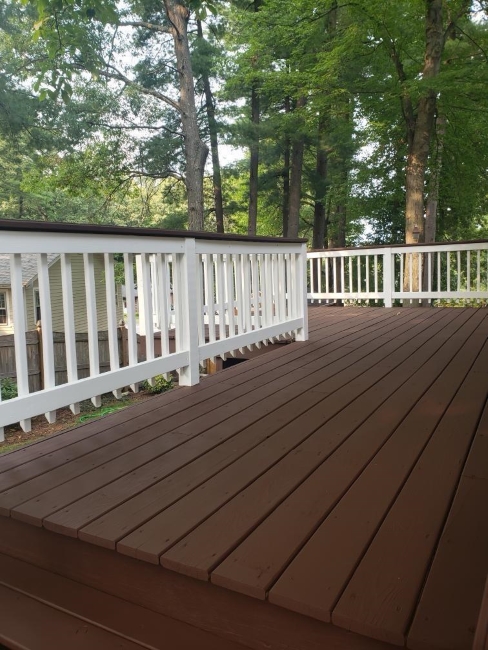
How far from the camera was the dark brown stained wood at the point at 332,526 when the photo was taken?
1169 mm

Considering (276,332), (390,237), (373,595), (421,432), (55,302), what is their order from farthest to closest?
1. (55,302)
2. (390,237)
3. (276,332)
4. (421,432)
5. (373,595)

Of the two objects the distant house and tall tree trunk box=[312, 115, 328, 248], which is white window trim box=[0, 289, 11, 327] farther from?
tall tree trunk box=[312, 115, 328, 248]

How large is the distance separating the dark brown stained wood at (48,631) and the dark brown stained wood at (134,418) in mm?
→ 487

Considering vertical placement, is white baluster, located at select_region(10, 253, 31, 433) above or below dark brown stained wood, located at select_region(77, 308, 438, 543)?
above

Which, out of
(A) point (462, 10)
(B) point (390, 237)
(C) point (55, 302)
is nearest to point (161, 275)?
(A) point (462, 10)

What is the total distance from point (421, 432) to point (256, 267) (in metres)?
2.05

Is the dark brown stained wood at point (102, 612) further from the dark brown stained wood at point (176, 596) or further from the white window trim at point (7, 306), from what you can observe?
the white window trim at point (7, 306)

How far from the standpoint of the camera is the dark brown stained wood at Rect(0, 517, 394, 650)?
1083 mm

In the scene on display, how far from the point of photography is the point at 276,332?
13.8 ft

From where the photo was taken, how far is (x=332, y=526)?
136 centimetres

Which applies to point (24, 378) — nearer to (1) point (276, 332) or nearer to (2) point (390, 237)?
(1) point (276, 332)

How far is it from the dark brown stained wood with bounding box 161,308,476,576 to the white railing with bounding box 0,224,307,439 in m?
0.94

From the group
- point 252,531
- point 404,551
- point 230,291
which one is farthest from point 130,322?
point 404,551

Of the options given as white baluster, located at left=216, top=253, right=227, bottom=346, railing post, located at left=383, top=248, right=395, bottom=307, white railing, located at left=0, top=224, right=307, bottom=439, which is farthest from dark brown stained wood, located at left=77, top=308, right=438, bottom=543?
railing post, located at left=383, top=248, right=395, bottom=307
